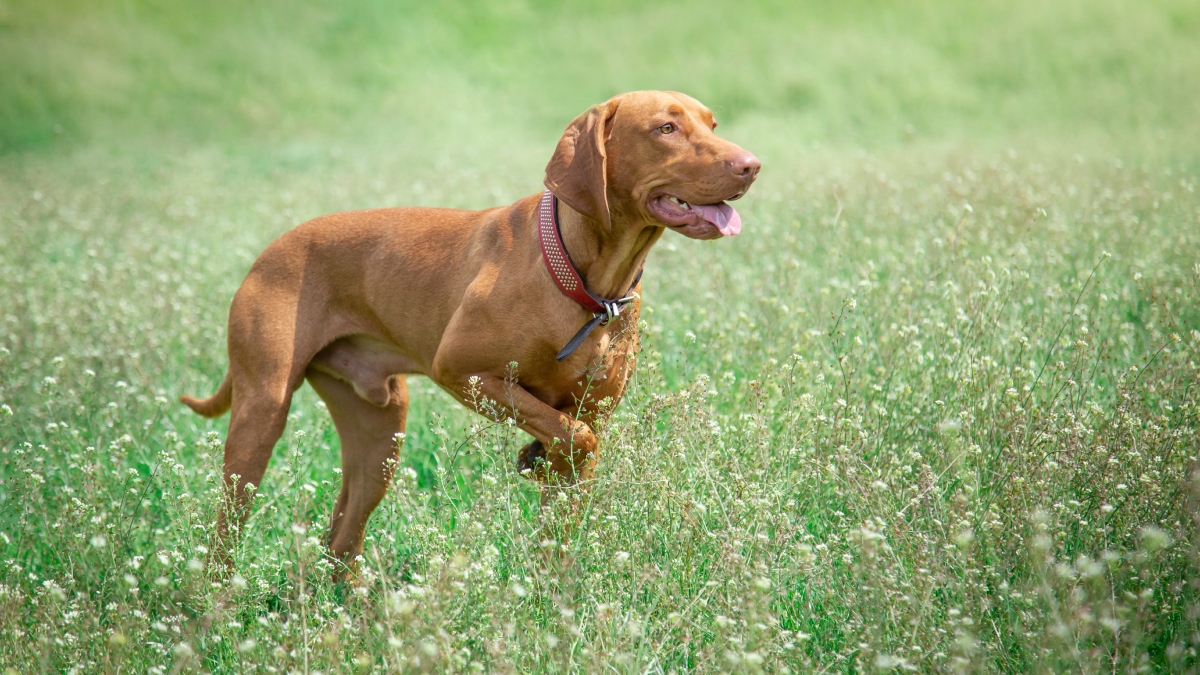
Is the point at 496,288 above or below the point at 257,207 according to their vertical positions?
above

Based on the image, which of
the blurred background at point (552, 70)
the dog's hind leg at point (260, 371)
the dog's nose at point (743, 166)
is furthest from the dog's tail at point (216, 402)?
the blurred background at point (552, 70)

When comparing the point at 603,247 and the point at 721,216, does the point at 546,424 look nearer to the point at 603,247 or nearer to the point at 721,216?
the point at 603,247

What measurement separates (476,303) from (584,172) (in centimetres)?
67

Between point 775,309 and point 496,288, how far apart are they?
205 centimetres

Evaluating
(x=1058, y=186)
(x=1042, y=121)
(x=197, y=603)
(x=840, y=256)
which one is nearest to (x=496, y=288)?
(x=197, y=603)

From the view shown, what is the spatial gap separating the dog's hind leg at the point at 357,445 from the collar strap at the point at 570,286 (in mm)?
1202

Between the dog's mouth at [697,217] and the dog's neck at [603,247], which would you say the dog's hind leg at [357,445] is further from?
the dog's mouth at [697,217]

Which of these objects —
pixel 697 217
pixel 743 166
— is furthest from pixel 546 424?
pixel 743 166

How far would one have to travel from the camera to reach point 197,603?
3.15 m

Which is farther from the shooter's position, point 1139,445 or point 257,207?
point 257,207

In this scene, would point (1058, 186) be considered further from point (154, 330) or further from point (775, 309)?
point (154, 330)

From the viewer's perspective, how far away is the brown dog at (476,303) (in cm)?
374

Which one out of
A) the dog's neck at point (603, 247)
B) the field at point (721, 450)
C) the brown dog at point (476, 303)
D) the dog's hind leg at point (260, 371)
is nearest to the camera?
the field at point (721, 450)

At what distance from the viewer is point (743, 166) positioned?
11.8 feet
